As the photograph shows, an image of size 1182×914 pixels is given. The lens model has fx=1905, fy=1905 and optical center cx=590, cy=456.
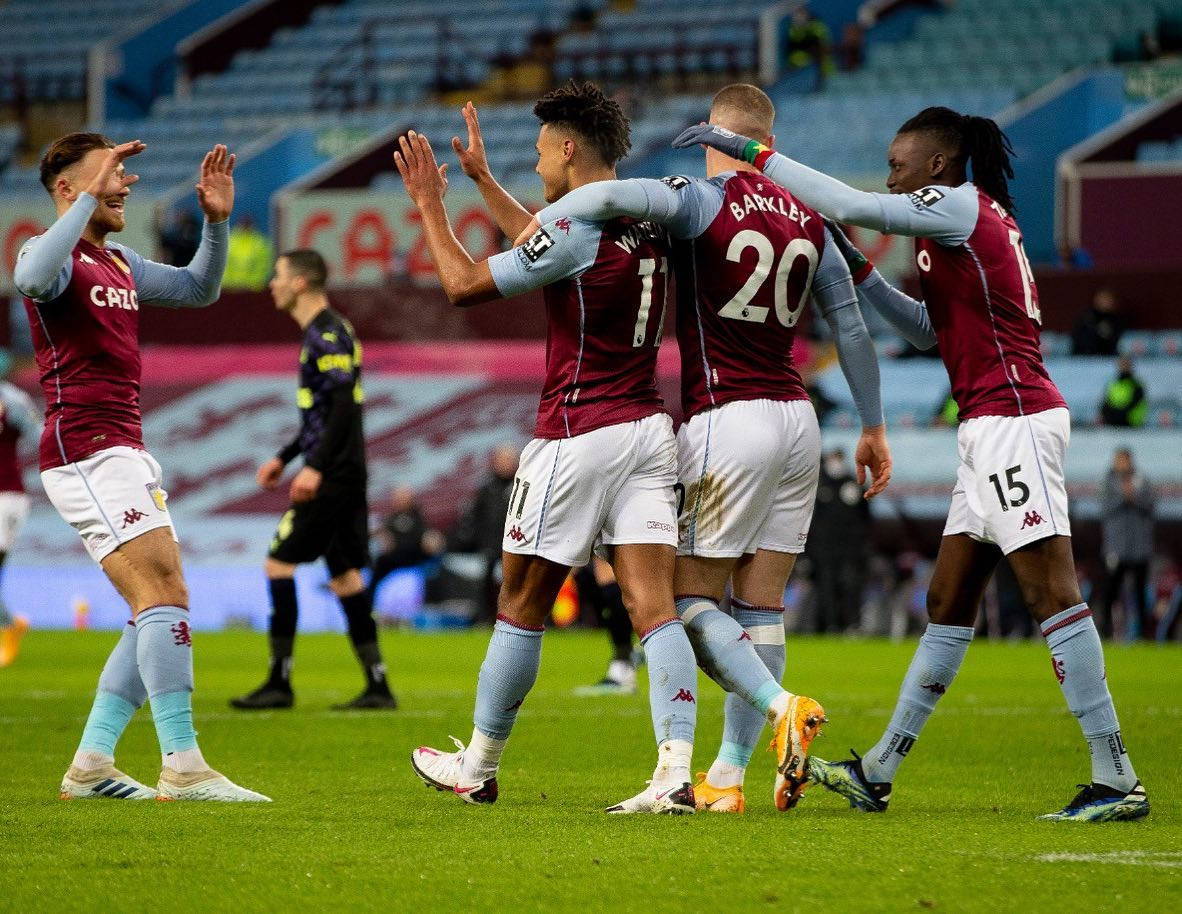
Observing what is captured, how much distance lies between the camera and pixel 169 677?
20.6 ft

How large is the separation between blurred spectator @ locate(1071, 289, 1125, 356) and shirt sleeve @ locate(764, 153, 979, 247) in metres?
15.0

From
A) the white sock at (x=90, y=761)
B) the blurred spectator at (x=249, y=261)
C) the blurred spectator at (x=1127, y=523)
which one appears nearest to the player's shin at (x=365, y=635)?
the white sock at (x=90, y=761)

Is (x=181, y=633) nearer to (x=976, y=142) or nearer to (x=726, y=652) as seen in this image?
(x=726, y=652)

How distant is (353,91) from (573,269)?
27799 millimetres

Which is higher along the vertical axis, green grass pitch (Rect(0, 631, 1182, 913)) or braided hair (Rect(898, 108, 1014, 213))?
braided hair (Rect(898, 108, 1014, 213))

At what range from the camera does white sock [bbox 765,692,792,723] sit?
5695 mm

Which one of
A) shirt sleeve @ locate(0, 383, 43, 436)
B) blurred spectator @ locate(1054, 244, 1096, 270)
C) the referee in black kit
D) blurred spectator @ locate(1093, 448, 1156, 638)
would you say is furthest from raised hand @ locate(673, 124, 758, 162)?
blurred spectator @ locate(1054, 244, 1096, 270)

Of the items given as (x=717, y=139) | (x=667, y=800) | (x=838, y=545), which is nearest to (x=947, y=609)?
(x=667, y=800)

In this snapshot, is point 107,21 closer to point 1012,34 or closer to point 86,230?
point 1012,34

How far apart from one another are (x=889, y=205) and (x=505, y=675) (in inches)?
75.4

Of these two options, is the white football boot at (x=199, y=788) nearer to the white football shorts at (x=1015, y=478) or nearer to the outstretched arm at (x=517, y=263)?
the outstretched arm at (x=517, y=263)

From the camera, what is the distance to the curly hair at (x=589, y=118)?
6.03 meters

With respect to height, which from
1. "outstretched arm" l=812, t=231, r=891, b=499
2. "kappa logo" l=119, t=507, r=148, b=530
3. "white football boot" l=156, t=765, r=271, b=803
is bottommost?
"white football boot" l=156, t=765, r=271, b=803

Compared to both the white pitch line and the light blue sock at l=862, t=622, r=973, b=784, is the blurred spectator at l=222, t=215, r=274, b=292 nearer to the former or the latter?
the light blue sock at l=862, t=622, r=973, b=784
